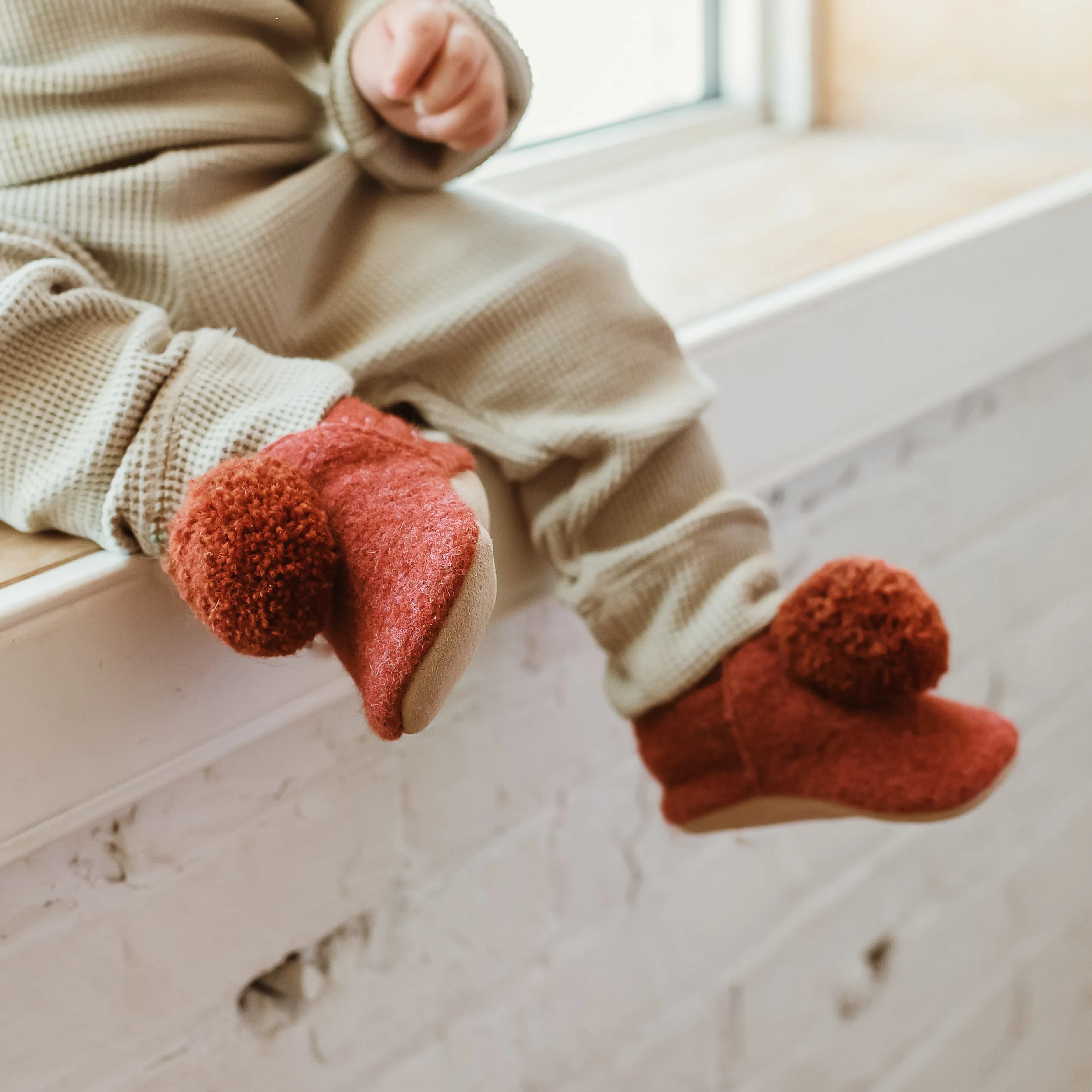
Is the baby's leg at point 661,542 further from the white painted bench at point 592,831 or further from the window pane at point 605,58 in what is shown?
the window pane at point 605,58

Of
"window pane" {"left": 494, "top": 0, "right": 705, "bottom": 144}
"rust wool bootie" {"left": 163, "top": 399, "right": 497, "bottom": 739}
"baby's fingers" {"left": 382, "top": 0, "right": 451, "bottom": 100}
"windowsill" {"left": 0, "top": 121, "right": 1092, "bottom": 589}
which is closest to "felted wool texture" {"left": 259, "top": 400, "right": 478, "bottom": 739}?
"rust wool bootie" {"left": 163, "top": 399, "right": 497, "bottom": 739}

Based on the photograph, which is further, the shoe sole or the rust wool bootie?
the shoe sole

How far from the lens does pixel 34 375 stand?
1.37ft

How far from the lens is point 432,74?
1.48ft

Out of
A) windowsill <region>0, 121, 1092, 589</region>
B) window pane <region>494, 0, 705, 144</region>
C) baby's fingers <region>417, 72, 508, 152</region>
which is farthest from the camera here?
window pane <region>494, 0, 705, 144</region>

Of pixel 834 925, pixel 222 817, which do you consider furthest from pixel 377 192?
pixel 834 925

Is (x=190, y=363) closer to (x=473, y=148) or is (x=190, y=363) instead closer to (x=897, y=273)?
(x=473, y=148)

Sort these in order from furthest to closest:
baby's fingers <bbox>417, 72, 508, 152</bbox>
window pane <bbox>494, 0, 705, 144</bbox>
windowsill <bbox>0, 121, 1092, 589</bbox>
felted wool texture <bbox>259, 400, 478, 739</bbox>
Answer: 1. window pane <bbox>494, 0, 705, 144</bbox>
2. windowsill <bbox>0, 121, 1092, 589</bbox>
3. baby's fingers <bbox>417, 72, 508, 152</bbox>
4. felted wool texture <bbox>259, 400, 478, 739</bbox>

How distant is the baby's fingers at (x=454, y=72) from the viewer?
0.44 metres

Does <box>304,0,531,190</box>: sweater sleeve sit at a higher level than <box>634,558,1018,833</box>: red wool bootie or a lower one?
higher

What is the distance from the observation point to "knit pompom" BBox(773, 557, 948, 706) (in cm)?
48

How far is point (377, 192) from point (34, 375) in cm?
19

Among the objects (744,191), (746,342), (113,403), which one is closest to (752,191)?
(744,191)

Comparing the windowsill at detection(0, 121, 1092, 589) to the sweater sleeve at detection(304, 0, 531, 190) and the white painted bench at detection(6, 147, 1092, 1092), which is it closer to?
the white painted bench at detection(6, 147, 1092, 1092)
